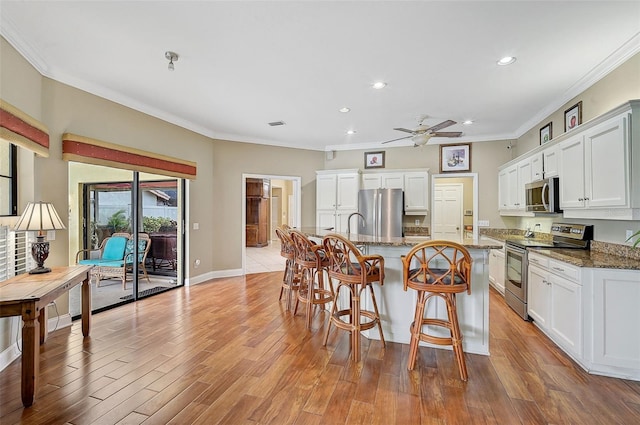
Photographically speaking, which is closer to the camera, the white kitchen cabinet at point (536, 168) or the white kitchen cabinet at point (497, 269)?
the white kitchen cabinet at point (536, 168)

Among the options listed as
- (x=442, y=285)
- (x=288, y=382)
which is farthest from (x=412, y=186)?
(x=288, y=382)

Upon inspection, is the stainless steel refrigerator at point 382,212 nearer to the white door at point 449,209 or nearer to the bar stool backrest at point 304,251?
the white door at point 449,209

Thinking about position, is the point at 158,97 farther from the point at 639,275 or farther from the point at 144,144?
the point at 639,275

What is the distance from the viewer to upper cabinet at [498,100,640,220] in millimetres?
2371

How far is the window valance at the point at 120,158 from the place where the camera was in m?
3.35

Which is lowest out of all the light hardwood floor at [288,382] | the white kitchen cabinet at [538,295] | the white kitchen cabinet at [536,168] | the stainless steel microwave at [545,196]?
the light hardwood floor at [288,382]

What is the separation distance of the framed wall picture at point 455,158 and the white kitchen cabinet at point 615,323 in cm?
379

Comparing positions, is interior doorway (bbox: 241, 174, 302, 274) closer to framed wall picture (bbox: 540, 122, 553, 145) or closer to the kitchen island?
the kitchen island

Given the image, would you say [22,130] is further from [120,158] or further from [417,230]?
[417,230]

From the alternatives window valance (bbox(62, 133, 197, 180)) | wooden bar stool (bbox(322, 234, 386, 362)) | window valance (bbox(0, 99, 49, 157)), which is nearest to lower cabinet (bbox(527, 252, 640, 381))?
wooden bar stool (bbox(322, 234, 386, 362))

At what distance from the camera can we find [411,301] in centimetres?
296

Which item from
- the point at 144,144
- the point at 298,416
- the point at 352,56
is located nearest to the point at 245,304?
the point at 298,416

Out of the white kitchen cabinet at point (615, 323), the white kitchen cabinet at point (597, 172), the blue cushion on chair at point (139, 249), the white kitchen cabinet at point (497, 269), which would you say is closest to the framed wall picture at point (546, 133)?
the white kitchen cabinet at point (597, 172)

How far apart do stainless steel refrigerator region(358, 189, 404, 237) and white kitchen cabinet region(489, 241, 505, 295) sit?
1.55m
